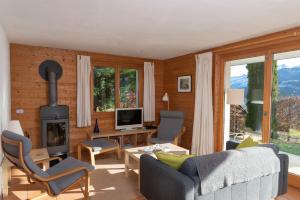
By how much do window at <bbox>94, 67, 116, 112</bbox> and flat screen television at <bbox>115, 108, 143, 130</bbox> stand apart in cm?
35

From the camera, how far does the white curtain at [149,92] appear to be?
18.2 feet

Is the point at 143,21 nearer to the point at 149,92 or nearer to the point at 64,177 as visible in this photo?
the point at 64,177

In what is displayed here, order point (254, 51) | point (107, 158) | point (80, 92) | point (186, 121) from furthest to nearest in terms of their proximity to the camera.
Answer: point (186, 121), point (80, 92), point (107, 158), point (254, 51)

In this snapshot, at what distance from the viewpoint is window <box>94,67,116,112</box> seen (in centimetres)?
506

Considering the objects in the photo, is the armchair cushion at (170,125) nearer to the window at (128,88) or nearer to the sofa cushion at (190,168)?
the window at (128,88)

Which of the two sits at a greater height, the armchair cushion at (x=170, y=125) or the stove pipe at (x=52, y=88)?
the stove pipe at (x=52, y=88)

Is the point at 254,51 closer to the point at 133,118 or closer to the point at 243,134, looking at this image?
the point at 243,134

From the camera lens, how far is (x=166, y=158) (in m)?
2.22

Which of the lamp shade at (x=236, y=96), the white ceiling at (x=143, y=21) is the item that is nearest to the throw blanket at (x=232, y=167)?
the lamp shade at (x=236, y=96)

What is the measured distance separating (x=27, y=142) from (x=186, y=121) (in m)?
3.60

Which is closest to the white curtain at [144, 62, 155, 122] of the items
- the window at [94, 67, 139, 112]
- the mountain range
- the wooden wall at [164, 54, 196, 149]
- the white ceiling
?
the window at [94, 67, 139, 112]

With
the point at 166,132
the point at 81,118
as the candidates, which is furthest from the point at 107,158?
the point at 166,132

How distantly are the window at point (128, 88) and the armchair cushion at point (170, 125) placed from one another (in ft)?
3.51

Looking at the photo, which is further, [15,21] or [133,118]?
[133,118]
